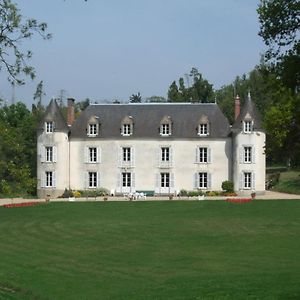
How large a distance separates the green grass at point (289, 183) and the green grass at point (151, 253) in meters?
13.0

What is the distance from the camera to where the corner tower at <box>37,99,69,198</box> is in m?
49.7

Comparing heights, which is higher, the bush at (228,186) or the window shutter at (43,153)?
the window shutter at (43,153)

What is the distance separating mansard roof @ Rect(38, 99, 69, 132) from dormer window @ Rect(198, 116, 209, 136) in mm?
9818

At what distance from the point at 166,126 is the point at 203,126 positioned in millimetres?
2727

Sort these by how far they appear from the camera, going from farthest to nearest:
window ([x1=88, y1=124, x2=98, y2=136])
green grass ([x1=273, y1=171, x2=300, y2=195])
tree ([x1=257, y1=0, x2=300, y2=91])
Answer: window ([x1=88, y1=124, x2=98, y2=136]) → green grass ([x1=273, y1=171, x2=300, y2=195]) → tree ([x1=257, y1=0, x2=300, y2=91])

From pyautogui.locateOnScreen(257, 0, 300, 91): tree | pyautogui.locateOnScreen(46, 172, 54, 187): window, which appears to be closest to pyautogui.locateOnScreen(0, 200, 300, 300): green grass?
pyautogui.locateOnScreen(257, 0, 300, 91): tree

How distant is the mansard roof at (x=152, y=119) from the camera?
5034 cm

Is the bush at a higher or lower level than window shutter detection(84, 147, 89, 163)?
lower

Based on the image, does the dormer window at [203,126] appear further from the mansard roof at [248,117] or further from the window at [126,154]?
the window at [126,154]

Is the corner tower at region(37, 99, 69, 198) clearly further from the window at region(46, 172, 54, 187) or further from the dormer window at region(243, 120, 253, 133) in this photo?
the dormer window at region(243, 120, 253, 133)

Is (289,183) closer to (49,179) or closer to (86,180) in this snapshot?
(86,180)

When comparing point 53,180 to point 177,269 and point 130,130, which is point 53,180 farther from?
point 177,269

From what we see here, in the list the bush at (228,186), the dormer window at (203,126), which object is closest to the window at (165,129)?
the dormer window at (203,126)

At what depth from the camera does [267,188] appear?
179 feet
